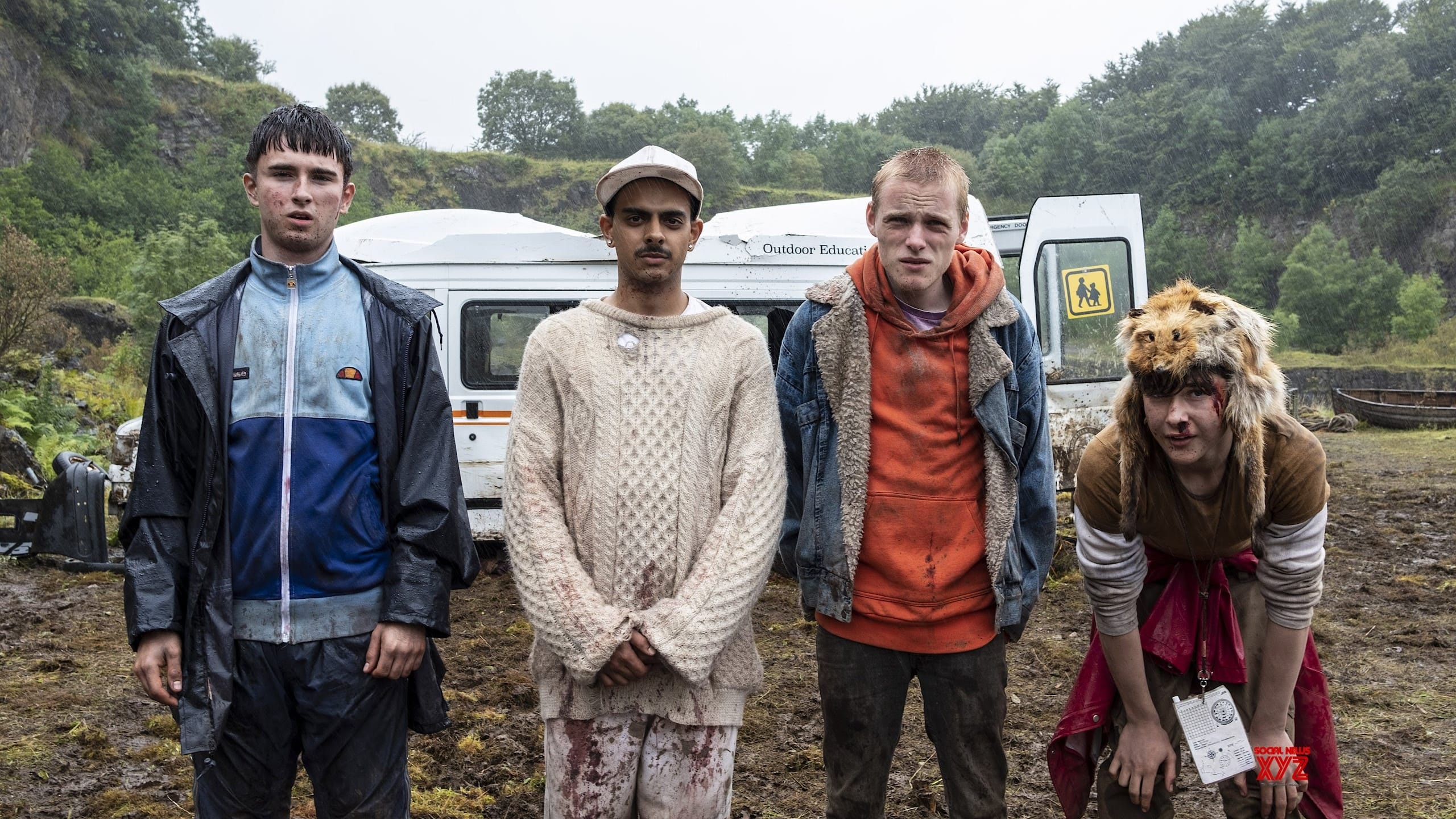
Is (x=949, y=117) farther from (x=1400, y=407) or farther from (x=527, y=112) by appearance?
(x=1400, y=407)

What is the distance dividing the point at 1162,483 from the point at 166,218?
3326 cm

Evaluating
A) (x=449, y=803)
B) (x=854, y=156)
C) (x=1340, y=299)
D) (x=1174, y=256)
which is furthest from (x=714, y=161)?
(x=449, y=803)

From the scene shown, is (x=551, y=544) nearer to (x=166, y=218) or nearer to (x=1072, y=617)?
(x=1072, y=617)

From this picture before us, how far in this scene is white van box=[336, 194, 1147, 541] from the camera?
734cm

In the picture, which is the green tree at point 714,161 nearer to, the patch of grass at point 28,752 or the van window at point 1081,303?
the van window at point 1081,303

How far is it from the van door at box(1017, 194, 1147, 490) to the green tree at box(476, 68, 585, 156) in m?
58.5

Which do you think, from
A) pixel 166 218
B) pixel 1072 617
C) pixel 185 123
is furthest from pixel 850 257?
pixel 185 123

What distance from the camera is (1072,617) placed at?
20.6 ft

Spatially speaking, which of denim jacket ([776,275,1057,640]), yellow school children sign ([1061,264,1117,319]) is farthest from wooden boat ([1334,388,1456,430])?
denim jacket ([776,275,1057,640])

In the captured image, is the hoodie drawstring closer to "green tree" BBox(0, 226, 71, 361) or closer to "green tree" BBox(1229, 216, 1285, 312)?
"green tree" BBox(0, 226, 71, 361)

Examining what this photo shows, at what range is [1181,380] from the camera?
2227 millimetres

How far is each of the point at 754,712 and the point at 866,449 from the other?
2.67 metres

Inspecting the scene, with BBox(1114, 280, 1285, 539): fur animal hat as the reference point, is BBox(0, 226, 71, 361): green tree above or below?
above

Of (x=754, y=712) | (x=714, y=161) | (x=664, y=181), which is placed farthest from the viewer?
(x=714, y=161)
